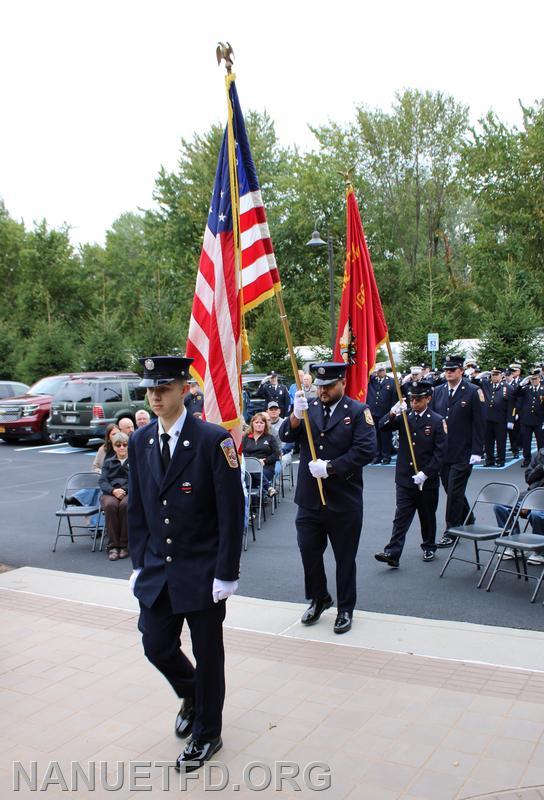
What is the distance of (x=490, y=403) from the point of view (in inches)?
656

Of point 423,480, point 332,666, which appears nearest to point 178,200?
point 423,480

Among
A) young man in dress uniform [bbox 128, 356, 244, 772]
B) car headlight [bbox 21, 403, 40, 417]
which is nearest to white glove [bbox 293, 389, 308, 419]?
young man in dress uniform [bbox 128, 356, 244, 772]

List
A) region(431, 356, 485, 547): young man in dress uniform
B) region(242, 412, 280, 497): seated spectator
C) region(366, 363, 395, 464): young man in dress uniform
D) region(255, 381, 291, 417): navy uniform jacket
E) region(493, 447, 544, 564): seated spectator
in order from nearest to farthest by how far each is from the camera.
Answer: region(493, 447, 544, 564): seated spectator
region(431, 356, 485, 547): young man in dress uniform
region(242, 412, 280, 497): seated spectator
region(366, 363, 395, 464): young man in dress uniform
region(255, 381, 291, 417): navy uniform jacket

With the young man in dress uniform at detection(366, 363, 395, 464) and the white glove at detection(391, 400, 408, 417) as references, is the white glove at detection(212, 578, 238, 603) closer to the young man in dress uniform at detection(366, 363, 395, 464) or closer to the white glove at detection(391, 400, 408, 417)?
the white glove at detection(391, 400, 408, 417)

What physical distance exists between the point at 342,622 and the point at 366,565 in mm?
2156

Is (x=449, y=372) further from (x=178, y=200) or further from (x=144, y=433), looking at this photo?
(x=178, y=200)

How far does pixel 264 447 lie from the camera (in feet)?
37.0

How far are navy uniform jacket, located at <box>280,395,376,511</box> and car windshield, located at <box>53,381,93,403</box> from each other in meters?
14.8

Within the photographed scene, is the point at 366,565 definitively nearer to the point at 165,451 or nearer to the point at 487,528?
the point at 487,528

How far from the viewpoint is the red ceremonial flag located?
8273 millimetres

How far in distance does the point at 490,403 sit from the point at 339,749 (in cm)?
1351

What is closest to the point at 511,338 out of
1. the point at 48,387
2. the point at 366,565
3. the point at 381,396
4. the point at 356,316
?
the point at 381,396

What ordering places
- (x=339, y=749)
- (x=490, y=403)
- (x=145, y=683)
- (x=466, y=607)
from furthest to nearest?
(x=490, y=403) → (x=466, y=607) → (x=145, y=683) → (x=339, y=749)

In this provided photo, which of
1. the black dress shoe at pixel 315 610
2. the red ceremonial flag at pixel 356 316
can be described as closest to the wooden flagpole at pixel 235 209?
the black dress shoe at pixel 315 610
